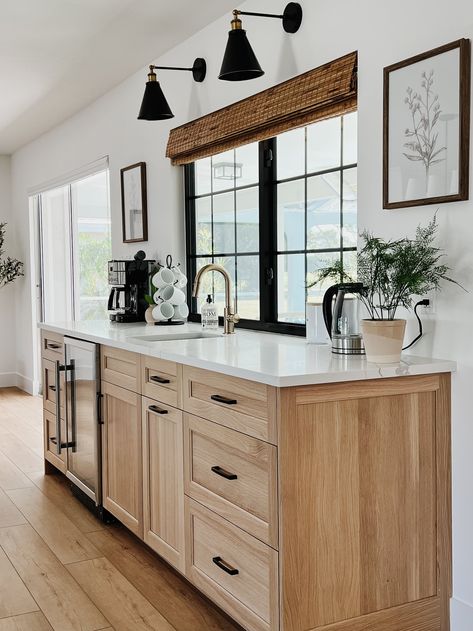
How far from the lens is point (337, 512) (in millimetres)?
2205

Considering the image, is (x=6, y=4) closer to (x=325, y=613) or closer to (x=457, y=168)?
(x=457, y=168)

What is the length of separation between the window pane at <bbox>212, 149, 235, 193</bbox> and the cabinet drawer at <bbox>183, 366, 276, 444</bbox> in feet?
5.08

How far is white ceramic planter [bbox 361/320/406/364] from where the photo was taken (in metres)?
2.33

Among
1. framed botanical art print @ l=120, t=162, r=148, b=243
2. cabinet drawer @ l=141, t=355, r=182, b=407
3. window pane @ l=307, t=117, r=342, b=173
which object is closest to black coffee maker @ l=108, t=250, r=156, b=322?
framed botanical art print @ l=120, t=162, r=148, b=243

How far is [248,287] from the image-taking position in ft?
12.6

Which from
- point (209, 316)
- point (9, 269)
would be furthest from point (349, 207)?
point (9, 269)

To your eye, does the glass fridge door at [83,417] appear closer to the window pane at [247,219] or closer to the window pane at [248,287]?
the window pane at [248,287]

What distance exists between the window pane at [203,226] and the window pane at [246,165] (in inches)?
13.9

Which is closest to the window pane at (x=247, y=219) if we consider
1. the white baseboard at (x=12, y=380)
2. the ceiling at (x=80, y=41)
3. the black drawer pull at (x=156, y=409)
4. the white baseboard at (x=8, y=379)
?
the ceiling at (x=80, y=41)

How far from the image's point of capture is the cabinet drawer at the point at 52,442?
13.6ft

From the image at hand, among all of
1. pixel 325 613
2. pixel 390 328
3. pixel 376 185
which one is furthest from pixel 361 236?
pixel 325 613

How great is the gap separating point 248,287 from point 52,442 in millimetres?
1557

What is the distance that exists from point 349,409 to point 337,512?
1.01ft

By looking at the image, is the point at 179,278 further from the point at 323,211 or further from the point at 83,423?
the point at 323,211
